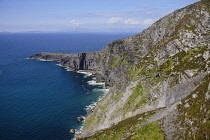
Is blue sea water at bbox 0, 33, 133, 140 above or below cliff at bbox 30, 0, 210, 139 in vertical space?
below

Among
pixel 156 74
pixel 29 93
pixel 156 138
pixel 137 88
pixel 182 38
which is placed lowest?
pixel 29 93

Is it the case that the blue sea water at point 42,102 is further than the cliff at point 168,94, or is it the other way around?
the blue sea water at point 42,102

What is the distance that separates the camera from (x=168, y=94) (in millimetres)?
63469

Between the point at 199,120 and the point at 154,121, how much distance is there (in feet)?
44.7

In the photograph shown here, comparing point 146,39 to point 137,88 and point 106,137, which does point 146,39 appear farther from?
point 106,137

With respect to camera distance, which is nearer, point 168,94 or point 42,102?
point 168,94

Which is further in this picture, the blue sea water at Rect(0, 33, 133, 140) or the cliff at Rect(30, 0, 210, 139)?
the blue sea water at Rect(0, 33, 133, 140)

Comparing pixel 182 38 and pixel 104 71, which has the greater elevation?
pixel 182 38

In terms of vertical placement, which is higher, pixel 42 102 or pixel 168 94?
pixel 168 94

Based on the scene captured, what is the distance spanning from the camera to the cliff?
42.9 m

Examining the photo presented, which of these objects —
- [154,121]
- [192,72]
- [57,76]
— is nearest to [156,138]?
[154,121]

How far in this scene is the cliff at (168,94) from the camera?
42875 mm

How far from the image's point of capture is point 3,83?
14362cm

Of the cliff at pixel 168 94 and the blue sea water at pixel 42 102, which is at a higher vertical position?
the cliff at pixel 168 94
